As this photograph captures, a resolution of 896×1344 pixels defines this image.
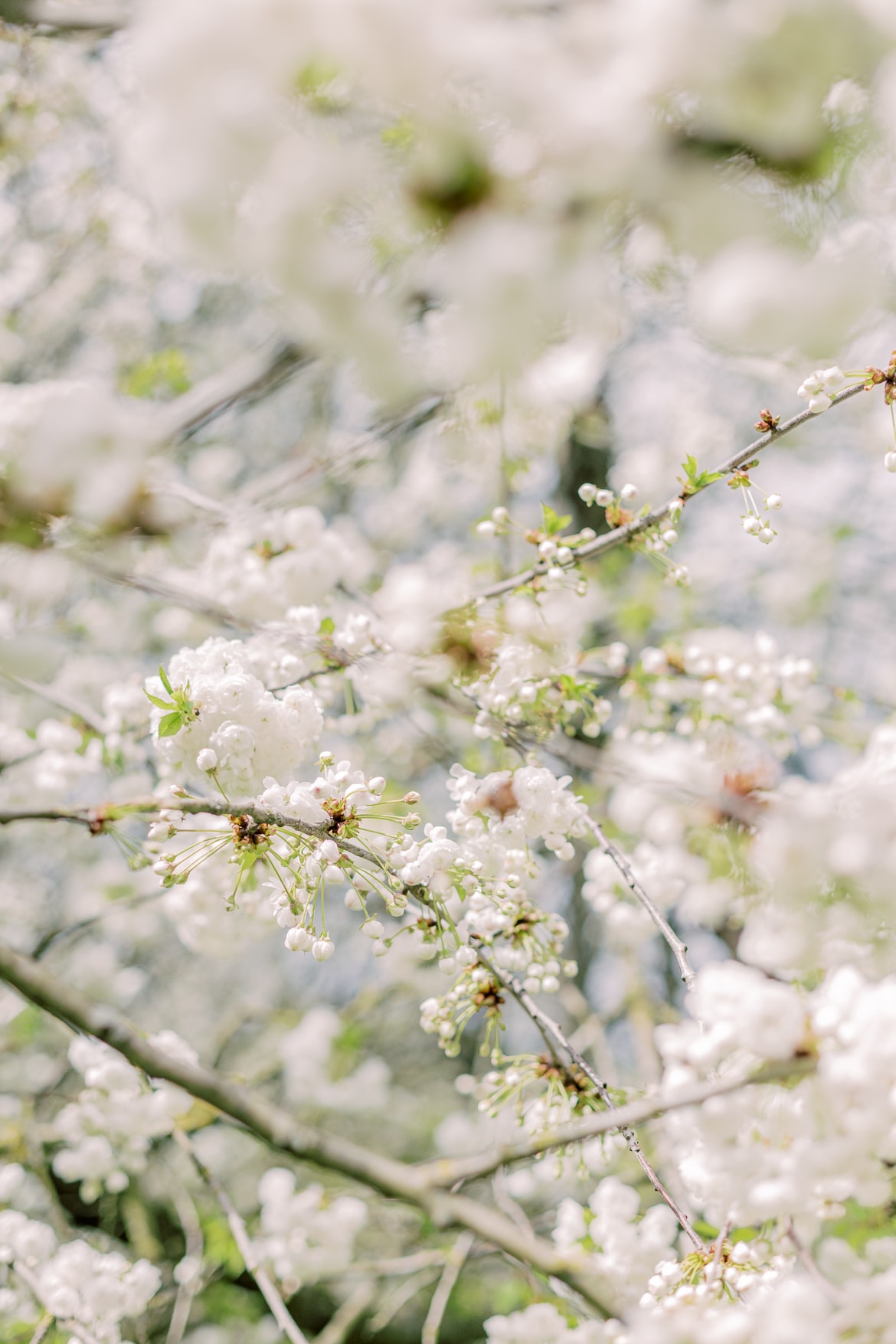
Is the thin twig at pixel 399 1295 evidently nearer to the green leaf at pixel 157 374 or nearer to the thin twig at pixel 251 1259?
the thin twig at pixel 251 1259

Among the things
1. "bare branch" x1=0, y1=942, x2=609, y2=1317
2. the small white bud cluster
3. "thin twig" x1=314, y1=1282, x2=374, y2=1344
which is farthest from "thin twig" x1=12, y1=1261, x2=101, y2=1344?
the small white bud cluster

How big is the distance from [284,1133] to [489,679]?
3.51 feet

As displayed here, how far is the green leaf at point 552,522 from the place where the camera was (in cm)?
176

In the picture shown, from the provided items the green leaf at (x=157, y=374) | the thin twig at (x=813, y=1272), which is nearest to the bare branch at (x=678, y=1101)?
the thin twig at (x=813, y=1272)

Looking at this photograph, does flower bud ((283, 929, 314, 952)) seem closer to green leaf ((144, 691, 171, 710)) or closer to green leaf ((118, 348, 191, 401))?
green leaf ((144, 691, 171, 710))

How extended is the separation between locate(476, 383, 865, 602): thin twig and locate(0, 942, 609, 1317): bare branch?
120 centimetres

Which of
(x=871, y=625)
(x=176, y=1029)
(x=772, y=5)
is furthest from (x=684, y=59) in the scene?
(x=176, y=1029)

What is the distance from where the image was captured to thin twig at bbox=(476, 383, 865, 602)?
54.9 inches

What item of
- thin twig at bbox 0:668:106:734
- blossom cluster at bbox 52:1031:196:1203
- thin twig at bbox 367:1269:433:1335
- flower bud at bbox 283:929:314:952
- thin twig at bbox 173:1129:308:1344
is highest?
flower bud at bbox 283:929:314:952

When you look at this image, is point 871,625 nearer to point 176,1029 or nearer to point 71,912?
point 71,912

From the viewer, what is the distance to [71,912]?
585 centimetres

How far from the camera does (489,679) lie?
6.09 feet

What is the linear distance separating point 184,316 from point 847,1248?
645 centimetres

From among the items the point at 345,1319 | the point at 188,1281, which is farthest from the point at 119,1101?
the point at 345,1319
